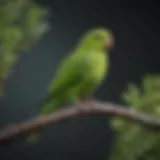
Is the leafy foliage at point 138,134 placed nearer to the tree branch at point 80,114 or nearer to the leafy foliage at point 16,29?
the tree branch at point 80,114

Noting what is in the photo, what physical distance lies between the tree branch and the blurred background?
0.16 feet

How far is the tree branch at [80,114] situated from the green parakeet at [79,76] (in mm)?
30

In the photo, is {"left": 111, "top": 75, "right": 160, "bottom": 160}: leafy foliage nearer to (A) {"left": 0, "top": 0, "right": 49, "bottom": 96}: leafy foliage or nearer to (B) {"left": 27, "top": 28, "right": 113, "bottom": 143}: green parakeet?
(B) {"left": 27, "top": 28, "right": 113, "bottom": 143}: green parakeet

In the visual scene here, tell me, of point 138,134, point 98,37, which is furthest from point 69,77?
point 138,134

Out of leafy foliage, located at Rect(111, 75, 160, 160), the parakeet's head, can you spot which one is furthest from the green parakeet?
leafy foliage, located at Rect(111, 75, 160, 160)

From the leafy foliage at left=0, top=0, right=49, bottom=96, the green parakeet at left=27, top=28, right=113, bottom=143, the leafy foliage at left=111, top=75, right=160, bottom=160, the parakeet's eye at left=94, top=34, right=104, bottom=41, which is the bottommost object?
the leafy foliage at left=111, top=75, right=160, bottom=160

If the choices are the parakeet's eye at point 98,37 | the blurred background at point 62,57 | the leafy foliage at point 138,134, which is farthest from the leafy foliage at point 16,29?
the leafy foliage at point 138,134

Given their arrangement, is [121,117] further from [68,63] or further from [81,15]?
[81,15]

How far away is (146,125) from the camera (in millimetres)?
1271

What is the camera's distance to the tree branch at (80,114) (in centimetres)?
120

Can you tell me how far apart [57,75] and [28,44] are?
11 centimetres

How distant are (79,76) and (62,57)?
0.08m

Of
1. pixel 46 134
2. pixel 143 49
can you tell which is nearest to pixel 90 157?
pixel 46 134

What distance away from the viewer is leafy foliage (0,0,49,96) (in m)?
1.23
